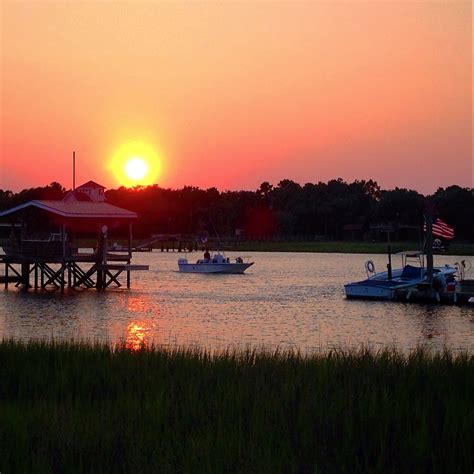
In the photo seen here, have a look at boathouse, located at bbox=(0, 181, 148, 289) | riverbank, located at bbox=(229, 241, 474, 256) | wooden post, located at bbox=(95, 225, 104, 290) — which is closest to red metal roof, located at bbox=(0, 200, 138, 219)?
boathouse, located at bbox=(0, 181, 148, 289)

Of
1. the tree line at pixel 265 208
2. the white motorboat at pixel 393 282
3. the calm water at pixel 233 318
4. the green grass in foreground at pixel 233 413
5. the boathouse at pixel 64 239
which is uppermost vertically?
the tree line at pixel 265 208

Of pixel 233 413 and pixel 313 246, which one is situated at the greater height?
pixel 313 246

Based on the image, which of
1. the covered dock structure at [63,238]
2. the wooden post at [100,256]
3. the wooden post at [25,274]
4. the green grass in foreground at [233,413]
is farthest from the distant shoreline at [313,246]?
the green grass in foreground at [233,413]

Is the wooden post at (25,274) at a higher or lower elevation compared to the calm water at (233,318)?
higher

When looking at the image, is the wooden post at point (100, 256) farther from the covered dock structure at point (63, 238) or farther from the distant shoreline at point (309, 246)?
the distant shoreline at point (309, 246)

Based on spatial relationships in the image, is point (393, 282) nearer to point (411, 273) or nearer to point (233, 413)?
point (411, 273)

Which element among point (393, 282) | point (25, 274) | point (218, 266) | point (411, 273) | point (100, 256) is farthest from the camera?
point (218, 266)

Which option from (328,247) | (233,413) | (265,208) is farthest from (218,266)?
(265,208)

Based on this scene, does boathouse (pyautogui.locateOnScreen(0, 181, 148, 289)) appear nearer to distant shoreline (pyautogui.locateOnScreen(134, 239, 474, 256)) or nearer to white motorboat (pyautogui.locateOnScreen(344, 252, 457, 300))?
white motorboat (pyautogui.locateOnScreen(344, 252, 457, 300))

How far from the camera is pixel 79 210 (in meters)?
53.1

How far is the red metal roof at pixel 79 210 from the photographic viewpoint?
5197 cm

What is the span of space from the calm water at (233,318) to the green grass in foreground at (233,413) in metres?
7.89

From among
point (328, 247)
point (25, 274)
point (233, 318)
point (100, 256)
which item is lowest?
point (233, 318)

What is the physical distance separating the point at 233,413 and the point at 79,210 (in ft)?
138
